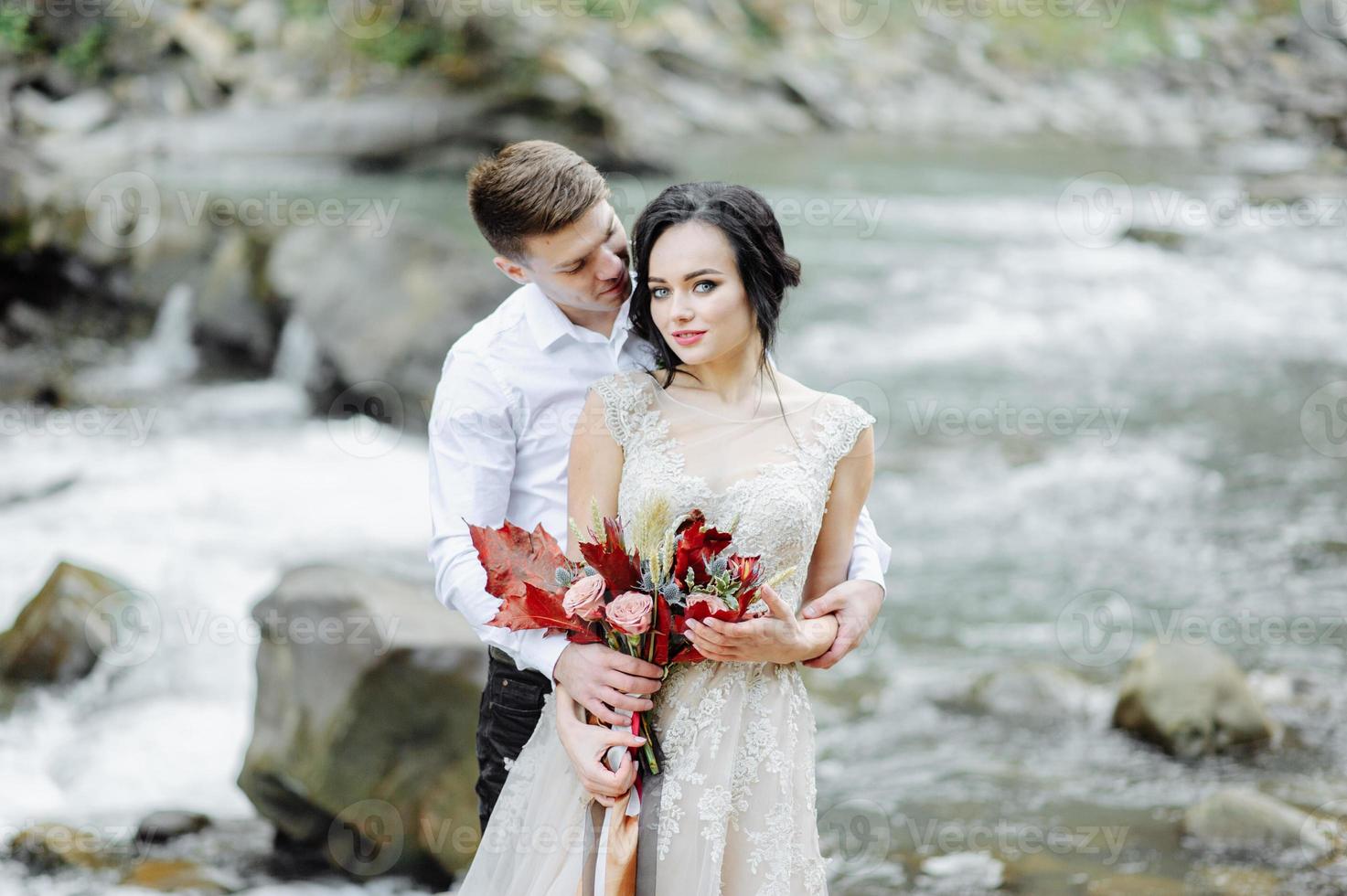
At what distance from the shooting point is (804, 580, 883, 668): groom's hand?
252 cm

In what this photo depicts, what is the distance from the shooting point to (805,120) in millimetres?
24031

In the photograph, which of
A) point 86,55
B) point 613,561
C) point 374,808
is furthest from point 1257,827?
point 86,55

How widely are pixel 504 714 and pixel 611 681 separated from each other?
480 mm

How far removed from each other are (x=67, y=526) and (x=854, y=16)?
87.8 feet

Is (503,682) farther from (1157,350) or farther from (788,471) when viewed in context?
(1157,350)

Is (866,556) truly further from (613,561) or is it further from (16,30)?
(16,30)

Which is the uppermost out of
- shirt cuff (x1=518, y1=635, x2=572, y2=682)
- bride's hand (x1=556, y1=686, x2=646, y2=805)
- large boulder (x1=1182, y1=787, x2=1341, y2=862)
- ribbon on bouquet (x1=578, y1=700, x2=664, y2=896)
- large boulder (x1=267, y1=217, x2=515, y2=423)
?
large boulder (x1=267, y1=217, x2=515, y2=423)

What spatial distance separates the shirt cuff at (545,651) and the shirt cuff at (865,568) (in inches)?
23.9

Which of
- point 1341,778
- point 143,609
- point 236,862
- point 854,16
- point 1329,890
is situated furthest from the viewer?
point 854,16

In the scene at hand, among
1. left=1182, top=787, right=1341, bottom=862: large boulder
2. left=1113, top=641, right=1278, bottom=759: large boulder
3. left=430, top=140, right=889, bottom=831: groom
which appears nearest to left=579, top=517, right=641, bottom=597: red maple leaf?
left=430, top=140, right=889, bottom=831: groom

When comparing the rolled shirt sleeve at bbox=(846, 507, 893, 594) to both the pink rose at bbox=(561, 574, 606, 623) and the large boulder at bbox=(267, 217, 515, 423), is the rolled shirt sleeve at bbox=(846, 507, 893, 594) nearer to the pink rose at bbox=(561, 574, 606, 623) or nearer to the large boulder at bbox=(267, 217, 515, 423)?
the pink rose at bbox=(561, 574, 606, 623)

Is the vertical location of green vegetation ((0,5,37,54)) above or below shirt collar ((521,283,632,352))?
above

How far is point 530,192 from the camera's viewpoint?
2576 millimetres

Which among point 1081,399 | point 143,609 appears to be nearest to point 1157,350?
point 1081,399
